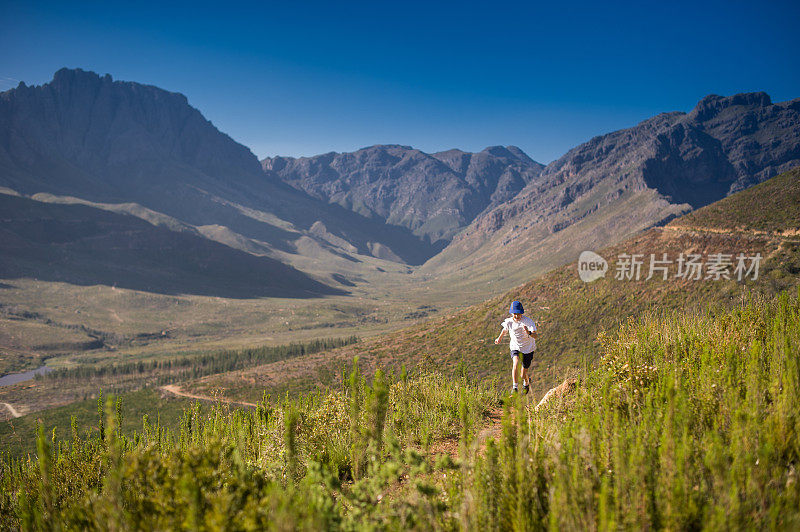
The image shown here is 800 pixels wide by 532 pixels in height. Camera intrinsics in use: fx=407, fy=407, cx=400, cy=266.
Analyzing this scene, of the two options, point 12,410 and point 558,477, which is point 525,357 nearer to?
point 558,477

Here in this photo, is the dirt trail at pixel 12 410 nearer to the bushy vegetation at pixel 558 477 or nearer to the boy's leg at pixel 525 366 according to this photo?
the bushy vegetation at pixel 558 477

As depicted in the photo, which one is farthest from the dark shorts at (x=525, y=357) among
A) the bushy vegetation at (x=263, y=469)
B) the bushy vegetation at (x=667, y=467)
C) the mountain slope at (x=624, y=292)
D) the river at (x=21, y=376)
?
→ the river at (x=21, y=376)

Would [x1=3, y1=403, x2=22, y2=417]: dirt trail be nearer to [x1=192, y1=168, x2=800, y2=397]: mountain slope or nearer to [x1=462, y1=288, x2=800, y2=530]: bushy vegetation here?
[x1=192, y1=168, x2=800, y2=397]: mountain slope

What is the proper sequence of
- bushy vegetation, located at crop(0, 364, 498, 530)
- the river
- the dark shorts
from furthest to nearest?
the river, the dark shorts, bushy vegetation, located at crop(0, 364, 498, 530)

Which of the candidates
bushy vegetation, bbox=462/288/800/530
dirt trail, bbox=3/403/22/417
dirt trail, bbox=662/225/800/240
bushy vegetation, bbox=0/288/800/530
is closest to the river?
dirt trail, bbox=3/403/22/417

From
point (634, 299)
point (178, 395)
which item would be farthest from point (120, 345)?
point (634, 299)

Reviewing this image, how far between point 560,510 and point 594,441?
107 cm

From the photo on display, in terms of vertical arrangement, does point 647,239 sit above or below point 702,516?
above

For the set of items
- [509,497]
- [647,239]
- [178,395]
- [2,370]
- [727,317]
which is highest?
[647,239]

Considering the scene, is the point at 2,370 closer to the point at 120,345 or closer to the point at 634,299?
the point at 120,345

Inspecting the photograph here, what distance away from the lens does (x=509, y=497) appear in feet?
10.7

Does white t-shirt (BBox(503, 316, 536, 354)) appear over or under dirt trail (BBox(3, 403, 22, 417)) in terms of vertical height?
over

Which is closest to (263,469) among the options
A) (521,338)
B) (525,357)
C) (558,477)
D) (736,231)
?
(558,477)

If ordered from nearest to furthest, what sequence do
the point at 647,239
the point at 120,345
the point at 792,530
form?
the point at 792,530, the point at 647,239, the point at 120,345
